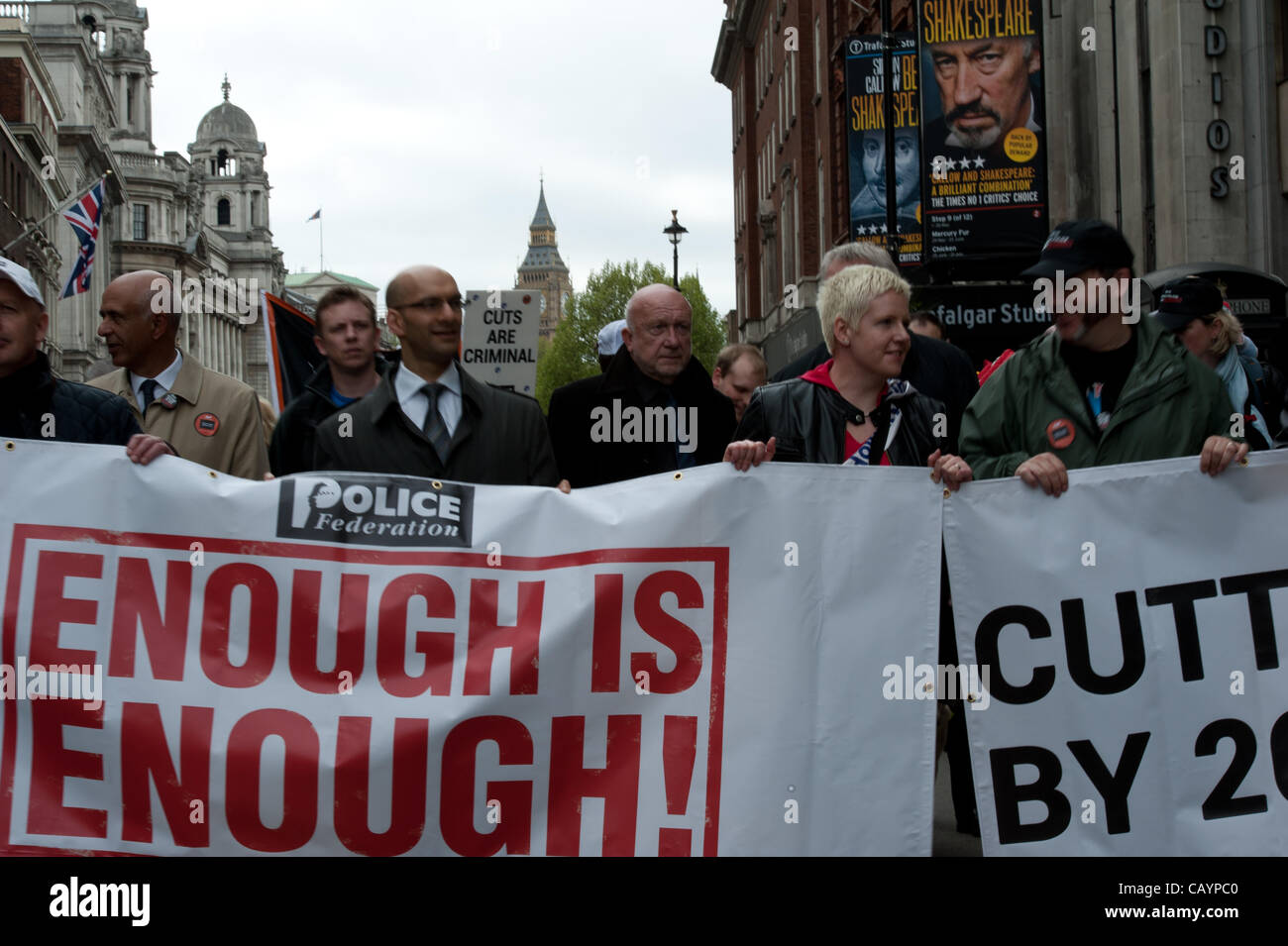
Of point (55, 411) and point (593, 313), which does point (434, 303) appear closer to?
point (55, 411)

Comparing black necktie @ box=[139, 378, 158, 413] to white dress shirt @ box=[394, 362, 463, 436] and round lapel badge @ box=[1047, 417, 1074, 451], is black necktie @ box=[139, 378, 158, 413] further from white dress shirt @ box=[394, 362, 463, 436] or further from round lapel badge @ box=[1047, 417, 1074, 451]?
round lapel badge @ box=[1047, 417, 1074, 451]

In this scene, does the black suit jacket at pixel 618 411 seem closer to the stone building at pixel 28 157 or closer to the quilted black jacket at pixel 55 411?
the quilted black jacket at pixel 55 411

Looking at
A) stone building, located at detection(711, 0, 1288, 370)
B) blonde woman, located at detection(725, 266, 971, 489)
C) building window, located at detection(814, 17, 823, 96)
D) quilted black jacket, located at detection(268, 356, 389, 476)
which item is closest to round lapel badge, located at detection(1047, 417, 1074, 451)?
blonde woman, located at detection(725, 266, 971, 489)

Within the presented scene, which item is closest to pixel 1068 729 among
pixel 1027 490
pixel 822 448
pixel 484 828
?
→ pixel 1027 490

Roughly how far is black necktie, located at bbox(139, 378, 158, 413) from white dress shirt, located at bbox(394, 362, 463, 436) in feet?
3.93

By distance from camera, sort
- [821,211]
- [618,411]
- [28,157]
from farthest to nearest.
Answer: [28,157] → [821,211] → [618,411]

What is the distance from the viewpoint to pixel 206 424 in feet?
19.0

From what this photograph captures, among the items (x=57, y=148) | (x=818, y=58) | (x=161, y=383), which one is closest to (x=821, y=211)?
(x=818, y=58)

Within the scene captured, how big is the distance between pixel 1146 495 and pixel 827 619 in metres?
1.11

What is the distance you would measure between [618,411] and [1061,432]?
207 cm

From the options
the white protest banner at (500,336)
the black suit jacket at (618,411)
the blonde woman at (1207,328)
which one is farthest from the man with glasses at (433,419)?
the white protest banner at (500,336)

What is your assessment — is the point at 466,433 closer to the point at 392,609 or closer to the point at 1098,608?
the point at 392,609

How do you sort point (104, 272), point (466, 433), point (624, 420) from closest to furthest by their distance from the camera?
point (466, 433) < point (624, 420) < point (104, 272)
